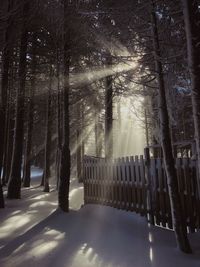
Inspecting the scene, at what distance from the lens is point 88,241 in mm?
5000

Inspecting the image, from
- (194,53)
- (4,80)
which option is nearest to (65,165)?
(4,80)

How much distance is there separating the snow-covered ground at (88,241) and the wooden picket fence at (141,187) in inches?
15.4

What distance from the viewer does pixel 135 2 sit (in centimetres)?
563

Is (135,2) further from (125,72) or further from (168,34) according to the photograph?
(125,72)

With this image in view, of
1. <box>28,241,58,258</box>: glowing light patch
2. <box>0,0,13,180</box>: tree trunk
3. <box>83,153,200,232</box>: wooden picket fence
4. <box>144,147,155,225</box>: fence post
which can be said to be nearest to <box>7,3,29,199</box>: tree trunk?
<box>0,0,13,180</box>: tree trunk

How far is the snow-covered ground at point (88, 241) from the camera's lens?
4090 millimetres

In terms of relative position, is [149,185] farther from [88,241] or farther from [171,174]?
[88,241]

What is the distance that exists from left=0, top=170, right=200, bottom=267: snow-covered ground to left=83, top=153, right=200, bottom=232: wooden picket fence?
0.39m

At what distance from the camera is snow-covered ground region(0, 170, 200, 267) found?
409 cm

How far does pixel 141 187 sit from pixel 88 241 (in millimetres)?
2578

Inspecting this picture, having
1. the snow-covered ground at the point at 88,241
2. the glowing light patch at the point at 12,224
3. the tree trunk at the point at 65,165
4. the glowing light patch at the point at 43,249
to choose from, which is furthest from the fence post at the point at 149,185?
the glowing light patch at the point at 12,224

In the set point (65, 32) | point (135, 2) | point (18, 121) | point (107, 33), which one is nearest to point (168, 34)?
point (135, 2)

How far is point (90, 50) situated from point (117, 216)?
588 cm

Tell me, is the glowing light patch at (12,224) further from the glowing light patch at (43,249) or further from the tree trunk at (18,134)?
the tree trunk at (18,134)
